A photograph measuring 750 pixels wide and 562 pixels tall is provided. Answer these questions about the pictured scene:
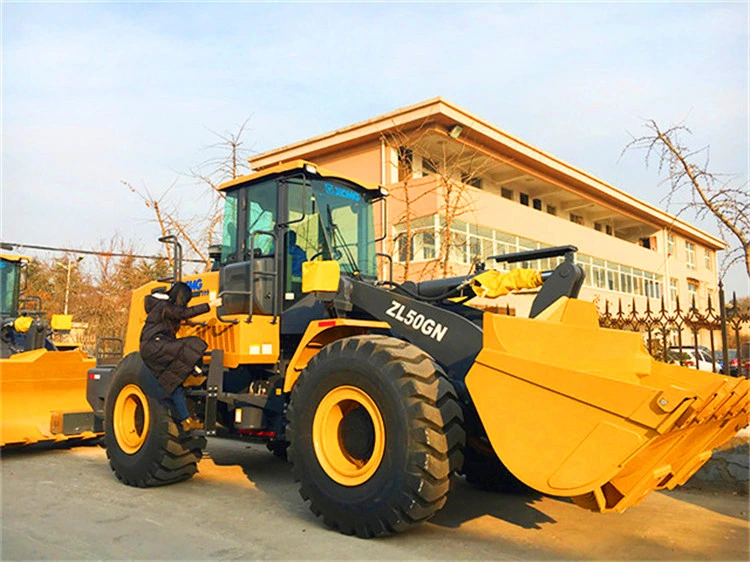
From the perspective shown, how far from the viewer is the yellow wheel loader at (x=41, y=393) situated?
8.43 m

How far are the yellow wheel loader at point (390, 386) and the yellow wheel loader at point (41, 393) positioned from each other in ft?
6.24

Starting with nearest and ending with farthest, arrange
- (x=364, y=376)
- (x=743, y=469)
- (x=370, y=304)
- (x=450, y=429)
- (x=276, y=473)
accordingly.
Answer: (x=450, y=429) → (x=364, y=376) → (x=370, y=304) → (x=743, y=469) → (x=276, y=473)

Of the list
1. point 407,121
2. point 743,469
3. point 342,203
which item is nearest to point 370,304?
point 342,203

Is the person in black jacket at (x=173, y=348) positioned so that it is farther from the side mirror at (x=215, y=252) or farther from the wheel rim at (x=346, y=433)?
the wheel rim at (x=346, y=433)

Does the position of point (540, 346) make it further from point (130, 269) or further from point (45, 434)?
point (130, 269)

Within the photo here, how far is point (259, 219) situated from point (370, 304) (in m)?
1.84

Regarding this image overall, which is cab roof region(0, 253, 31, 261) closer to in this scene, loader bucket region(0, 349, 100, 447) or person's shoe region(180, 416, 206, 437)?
loader bucket region(0, 349, 100, 447)

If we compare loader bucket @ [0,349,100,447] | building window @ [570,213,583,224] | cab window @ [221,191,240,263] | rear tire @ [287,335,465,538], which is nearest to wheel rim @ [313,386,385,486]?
rear tire @ [287,335,465,538]

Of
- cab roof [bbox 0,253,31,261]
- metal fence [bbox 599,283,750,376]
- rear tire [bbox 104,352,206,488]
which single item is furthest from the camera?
cab roof [bbox 0,253,31,261]

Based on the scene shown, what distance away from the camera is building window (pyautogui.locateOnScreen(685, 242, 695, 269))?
46125mm

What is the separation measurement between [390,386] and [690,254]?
48.5m

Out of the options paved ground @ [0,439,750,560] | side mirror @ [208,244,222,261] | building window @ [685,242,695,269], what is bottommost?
paved ground @ [0,439,750,560]

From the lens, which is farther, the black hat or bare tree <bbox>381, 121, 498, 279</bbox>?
bare tree <bbox>381, 121, 498, 279</bbox>

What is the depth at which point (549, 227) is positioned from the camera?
94.1 ft
